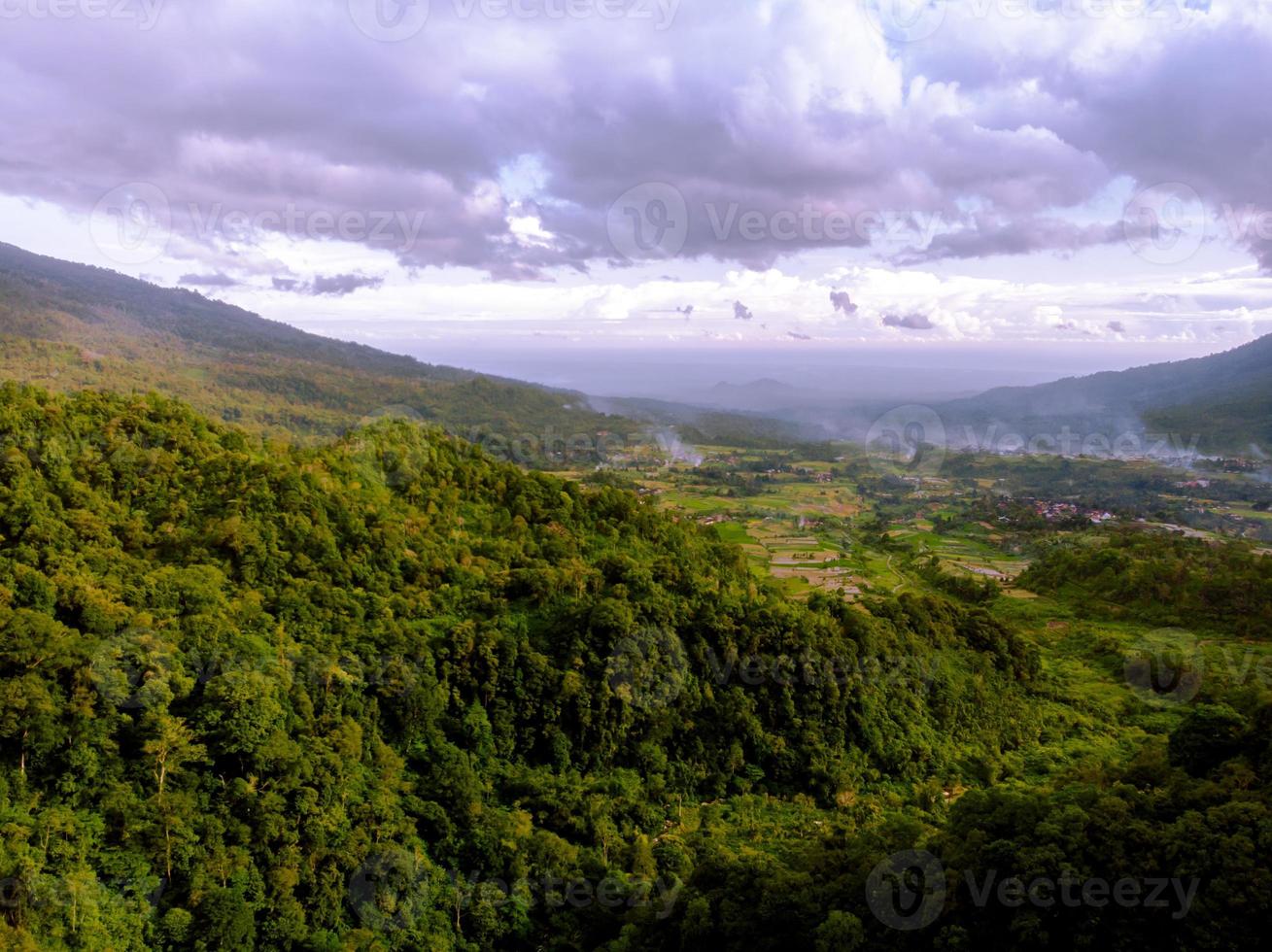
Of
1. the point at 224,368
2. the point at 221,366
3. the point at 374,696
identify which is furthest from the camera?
the point at 221,366

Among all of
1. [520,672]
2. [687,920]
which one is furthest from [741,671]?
[687,920]

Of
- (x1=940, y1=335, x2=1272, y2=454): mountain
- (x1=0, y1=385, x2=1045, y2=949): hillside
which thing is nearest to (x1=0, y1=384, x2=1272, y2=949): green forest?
(x1=0, y1=385, x2=1045, y2=949): hillside

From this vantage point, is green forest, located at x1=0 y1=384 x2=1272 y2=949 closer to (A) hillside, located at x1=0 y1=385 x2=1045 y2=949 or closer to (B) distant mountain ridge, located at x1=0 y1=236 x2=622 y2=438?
(A) hillside, located at x1=0 y1=385 x2=1045 y2=949

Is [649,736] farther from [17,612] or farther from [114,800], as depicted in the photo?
[17,612]

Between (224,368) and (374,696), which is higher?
(224,368)

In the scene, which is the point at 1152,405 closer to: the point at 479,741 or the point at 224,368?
the point at 479,741

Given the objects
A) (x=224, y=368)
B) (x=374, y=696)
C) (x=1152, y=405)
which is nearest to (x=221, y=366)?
(x=224, y=368)
